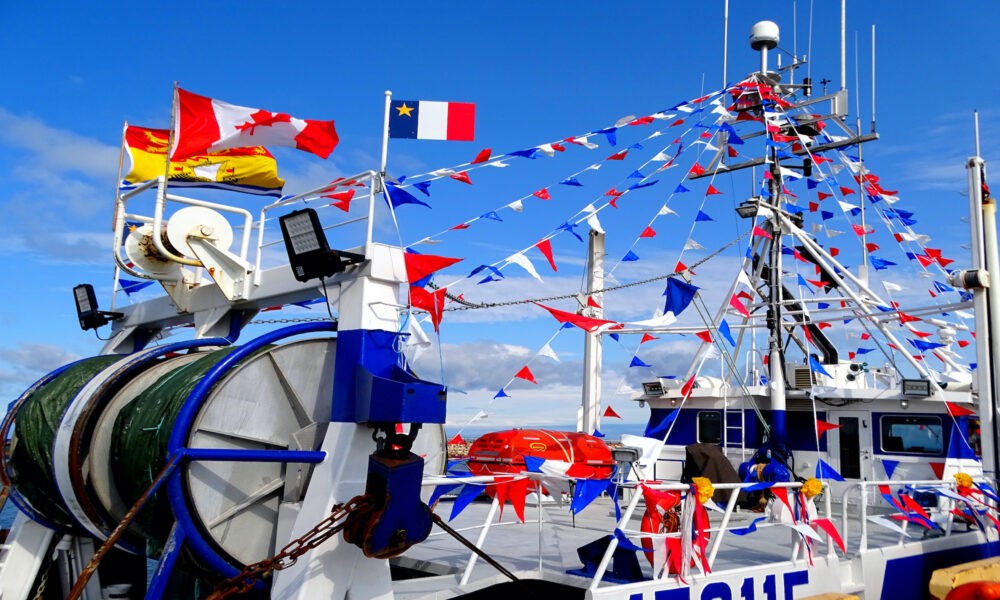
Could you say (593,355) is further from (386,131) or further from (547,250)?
(386,131)

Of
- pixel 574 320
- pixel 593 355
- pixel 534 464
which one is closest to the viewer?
pixel 534 464

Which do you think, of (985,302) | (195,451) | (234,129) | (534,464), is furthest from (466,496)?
(985,302)

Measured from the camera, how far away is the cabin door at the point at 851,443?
15844 millimetres

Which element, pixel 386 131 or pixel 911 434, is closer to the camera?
pixel 386 131

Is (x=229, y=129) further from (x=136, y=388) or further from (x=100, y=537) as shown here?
(x=100, y=537)

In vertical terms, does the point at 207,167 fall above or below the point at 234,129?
above

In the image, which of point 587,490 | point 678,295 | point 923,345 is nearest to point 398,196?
point 587,490

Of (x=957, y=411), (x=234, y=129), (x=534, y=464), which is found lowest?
(x=534, y=464)

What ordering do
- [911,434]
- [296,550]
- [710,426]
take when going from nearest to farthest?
[296,550] → [911,434] → [710,426]

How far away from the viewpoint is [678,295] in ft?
34.4

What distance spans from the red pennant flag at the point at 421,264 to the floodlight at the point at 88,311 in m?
5.93

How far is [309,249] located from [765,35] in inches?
490

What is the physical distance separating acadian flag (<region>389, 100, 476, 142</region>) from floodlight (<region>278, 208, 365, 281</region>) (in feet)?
4.47

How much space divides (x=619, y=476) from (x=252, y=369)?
12.1 feet
